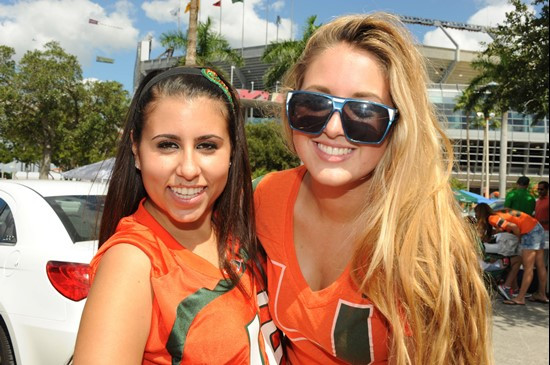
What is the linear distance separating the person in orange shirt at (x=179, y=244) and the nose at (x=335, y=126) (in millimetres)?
368

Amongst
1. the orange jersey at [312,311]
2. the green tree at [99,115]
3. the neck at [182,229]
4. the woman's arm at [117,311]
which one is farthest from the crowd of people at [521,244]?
the green tree at [99,115]

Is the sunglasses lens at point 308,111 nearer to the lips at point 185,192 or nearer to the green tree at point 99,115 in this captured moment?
the lips at point 185,192

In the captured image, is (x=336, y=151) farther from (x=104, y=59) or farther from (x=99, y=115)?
(x=104, y=59)

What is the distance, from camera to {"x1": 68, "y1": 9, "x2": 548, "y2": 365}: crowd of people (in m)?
1.51

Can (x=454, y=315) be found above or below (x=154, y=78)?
below

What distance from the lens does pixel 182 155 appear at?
1631mm

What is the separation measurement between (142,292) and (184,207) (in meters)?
0.37

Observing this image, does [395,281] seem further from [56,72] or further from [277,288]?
[56,72]

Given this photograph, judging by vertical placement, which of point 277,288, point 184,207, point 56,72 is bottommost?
point 277,288

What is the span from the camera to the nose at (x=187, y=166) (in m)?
1.61

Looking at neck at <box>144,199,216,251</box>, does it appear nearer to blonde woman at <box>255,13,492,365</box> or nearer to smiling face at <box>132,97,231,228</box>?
smiling face at <box>132,97,231,228</box>

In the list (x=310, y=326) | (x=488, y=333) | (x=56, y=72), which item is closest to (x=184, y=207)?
(x=310, y=326)

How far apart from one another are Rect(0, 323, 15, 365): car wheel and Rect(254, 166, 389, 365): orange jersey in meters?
2.39

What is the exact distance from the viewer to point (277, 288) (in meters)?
1.87
